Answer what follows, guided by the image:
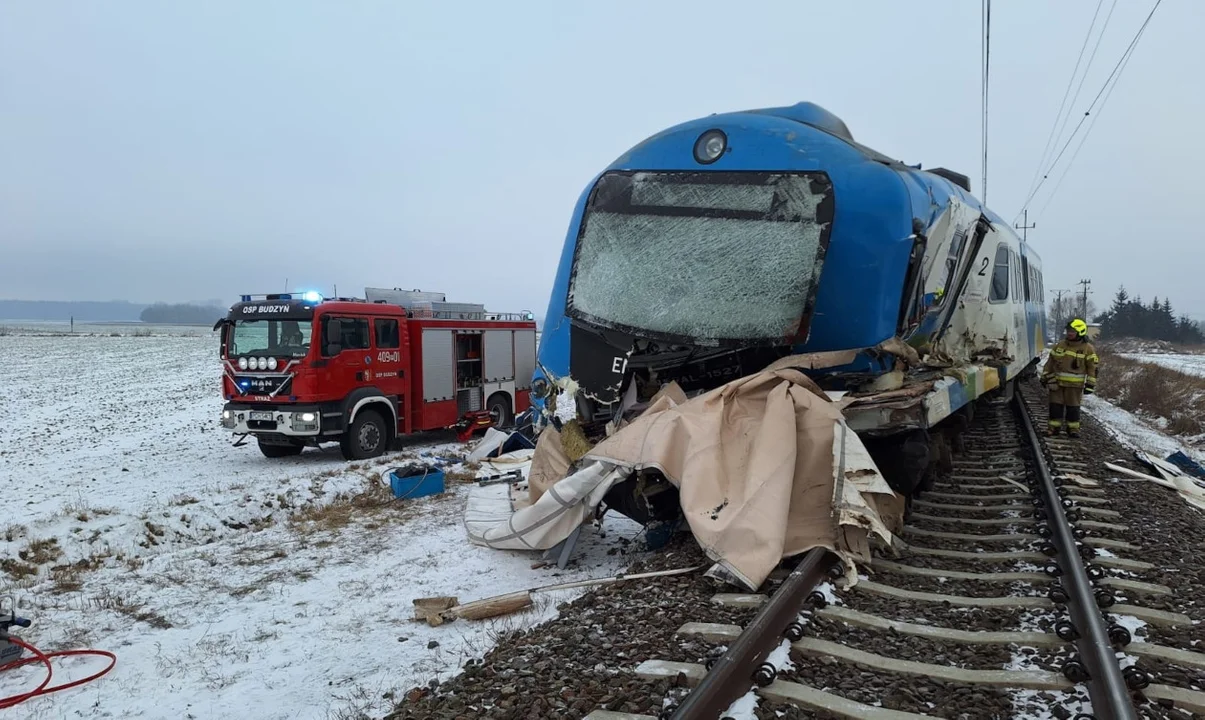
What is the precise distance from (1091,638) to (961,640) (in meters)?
0.52

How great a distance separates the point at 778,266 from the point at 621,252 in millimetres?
1337

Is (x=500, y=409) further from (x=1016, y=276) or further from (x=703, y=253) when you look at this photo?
(x=703, y=253)

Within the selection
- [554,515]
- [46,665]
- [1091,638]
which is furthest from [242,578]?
[1091,638]

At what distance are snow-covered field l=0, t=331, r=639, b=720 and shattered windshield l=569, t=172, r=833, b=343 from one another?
200 centimetres

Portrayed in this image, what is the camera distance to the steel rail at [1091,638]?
2.71 m

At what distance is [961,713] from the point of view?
9.35ft

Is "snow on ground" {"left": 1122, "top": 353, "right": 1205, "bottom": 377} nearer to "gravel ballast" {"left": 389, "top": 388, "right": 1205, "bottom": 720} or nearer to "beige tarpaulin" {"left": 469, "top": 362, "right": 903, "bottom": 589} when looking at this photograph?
"gravel ballast" {"left": 389, "top": 388, "right": 1205, "bottom": 720}

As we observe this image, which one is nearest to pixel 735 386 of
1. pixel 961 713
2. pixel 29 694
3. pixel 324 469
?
pixel 961 713

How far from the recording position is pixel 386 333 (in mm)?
12617

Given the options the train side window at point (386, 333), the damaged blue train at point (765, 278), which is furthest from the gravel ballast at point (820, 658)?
the train side window at point (386, 333)

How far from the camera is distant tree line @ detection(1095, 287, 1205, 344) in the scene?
249 feet

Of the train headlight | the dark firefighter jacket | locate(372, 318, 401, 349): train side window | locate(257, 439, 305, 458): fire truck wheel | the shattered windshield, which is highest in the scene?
the train headlight

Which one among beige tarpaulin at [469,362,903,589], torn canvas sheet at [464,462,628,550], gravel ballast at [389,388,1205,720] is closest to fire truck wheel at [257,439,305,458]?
torn canvas sheet at [464,462,628,550]

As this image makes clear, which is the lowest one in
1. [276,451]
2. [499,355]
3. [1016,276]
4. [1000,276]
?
[276,451]
